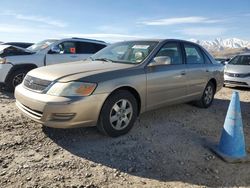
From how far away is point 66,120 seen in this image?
3.79m

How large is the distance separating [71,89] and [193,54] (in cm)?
328

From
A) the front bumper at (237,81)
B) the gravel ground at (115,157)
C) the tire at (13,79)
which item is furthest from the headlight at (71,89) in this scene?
the front bumper at (237,81)

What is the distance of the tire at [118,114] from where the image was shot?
405 centimetres

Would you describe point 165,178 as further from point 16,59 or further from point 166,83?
point 16,59

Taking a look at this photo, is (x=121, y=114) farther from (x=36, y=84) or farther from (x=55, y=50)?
(x=55, y=50)

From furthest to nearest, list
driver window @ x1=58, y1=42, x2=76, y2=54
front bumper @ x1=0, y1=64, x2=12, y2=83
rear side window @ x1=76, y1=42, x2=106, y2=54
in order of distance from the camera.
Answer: rear side window @ x1=76, y1=42, x2=106, y2=54, driver window @ x1=58, y1=42, x2=76, y2=54, front bumper @ x1=0, y1=64, x2=12, y2=83

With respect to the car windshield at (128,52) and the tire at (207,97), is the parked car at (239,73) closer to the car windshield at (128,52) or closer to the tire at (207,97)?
the tire at (207,97)

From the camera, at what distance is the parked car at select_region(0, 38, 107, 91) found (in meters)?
7.39

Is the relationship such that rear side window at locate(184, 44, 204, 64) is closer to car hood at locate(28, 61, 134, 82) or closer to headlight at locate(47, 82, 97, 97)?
car hood at locate(28, 61, 134, 82)

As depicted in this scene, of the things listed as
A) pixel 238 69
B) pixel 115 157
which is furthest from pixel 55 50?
pixel 238 69

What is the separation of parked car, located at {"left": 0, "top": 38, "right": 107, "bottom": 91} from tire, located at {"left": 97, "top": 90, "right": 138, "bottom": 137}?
14.3 feet

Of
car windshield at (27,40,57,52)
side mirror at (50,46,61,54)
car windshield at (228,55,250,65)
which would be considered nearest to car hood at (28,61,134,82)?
side mirror at (50,46,61,54)

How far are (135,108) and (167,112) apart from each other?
174 centimetres

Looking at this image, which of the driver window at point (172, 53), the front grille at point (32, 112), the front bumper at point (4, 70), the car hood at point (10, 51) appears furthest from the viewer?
the car hood at point (10, 51)
